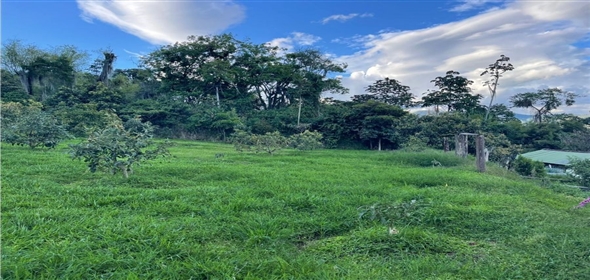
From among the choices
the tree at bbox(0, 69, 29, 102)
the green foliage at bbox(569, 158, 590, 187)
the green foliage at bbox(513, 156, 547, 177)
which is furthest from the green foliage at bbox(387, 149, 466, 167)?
the tree at bbox(0, 69, 29, 102)

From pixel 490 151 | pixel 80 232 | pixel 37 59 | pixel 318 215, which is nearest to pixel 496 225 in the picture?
pixel 318 215

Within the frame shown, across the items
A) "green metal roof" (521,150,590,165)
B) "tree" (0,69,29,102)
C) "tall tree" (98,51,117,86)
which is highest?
"tall tree" (98,51,117,86)

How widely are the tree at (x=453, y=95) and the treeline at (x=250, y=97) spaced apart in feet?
0.21

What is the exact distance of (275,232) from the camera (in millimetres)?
2787

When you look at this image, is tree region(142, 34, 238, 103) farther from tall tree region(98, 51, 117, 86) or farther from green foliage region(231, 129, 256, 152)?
green foliage region(231, 129, 256, 152)

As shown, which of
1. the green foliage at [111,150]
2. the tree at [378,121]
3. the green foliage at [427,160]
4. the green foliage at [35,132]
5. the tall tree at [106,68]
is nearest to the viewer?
the green foliage at [111,150]

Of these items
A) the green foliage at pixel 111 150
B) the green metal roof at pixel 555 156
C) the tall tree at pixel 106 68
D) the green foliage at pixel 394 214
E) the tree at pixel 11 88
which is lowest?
the green metal roof at pixel 555 156

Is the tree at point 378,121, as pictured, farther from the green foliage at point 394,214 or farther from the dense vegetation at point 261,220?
the green foliage at point 394,214

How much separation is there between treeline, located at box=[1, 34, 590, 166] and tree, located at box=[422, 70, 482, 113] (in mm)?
63

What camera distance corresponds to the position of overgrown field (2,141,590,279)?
2.10 m

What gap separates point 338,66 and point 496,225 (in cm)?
2093

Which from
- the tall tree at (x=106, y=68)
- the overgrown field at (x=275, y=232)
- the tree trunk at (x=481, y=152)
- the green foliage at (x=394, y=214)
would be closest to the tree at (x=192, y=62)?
the tall tree at (x=106, y=68)

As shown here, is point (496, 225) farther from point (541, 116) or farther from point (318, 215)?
point (541, 116)

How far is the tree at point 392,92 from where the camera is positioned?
24531mm
